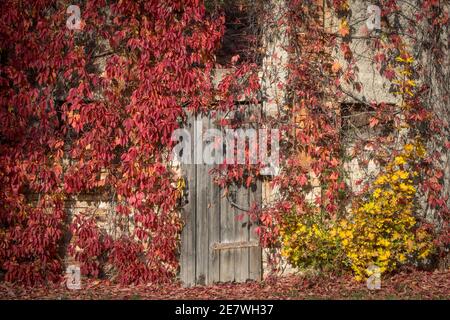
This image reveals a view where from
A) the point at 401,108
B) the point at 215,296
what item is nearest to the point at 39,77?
the point at 215,296

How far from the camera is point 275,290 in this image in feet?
23.2

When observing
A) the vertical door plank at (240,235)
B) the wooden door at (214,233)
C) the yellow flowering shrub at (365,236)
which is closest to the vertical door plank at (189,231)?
the wooden door at (214,233)

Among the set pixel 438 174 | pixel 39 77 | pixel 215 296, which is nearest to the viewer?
pixel 215 296

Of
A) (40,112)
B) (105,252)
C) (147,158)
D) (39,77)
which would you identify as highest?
(39,77)

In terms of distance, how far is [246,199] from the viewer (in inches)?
296

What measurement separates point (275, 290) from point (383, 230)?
1.63 meters

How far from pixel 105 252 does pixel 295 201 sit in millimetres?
2765

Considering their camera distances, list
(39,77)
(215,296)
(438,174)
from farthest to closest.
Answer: (438,174) → (39,77) → (215,296)

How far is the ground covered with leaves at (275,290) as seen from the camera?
6.74 metres

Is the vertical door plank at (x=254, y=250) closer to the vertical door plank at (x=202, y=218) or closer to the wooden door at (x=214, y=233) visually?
the wooden door at (x=214, y=233)

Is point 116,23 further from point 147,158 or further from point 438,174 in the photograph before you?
point 438,174

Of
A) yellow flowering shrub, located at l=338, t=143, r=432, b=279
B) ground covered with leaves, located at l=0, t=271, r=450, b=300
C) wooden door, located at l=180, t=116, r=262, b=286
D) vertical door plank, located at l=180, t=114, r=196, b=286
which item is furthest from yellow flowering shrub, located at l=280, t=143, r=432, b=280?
vertical door plank, located at l=180, t=114, r=196, b=286

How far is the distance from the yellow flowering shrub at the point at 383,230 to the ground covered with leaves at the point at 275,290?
30 centimetres

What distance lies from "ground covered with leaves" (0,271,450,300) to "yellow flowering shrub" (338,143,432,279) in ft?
0.98
